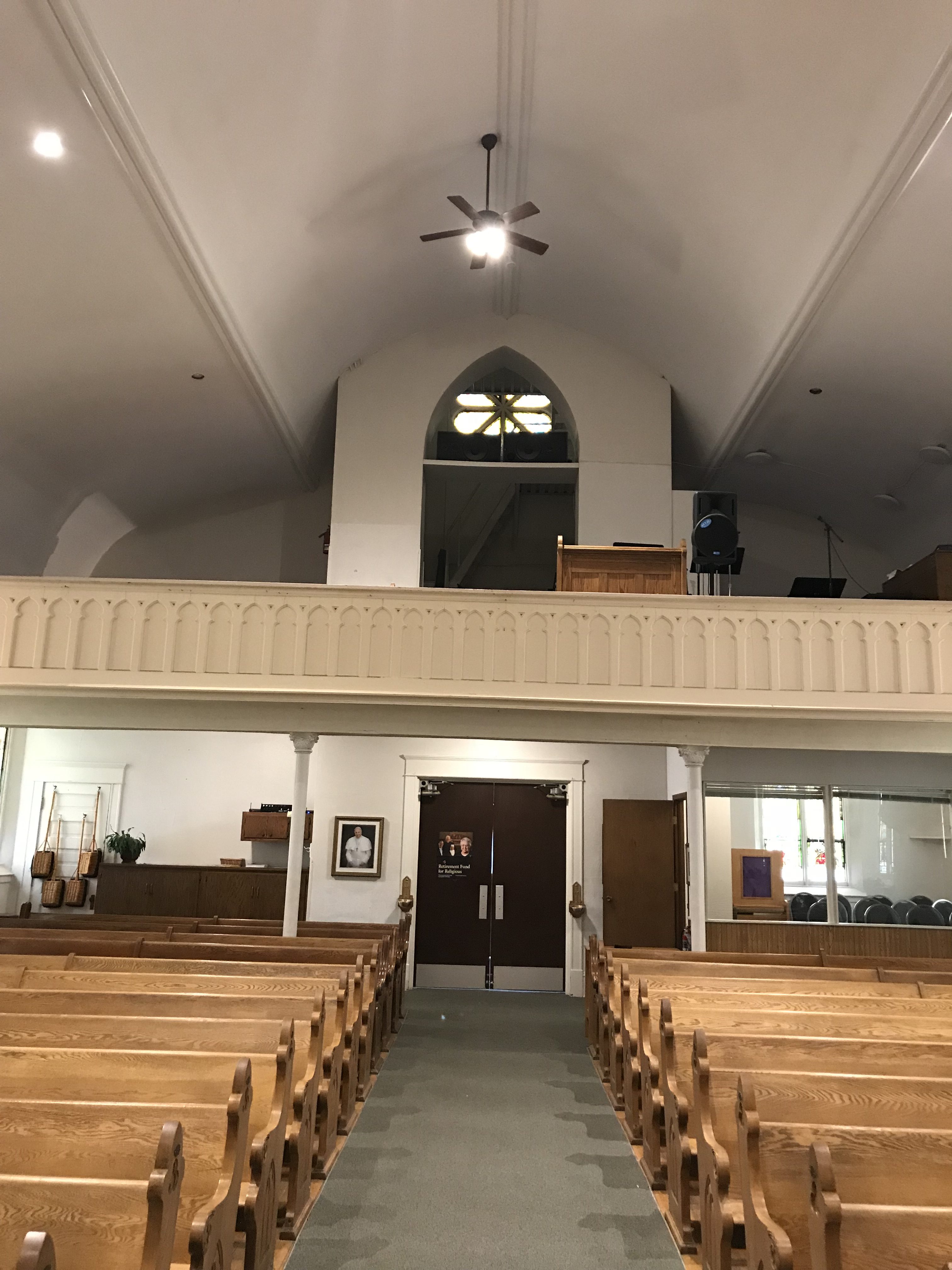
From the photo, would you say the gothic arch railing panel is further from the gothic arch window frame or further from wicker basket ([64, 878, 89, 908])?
the gothic arch window frame

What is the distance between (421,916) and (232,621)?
14.3ft

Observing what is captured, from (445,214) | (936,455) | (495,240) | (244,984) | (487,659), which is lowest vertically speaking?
(244,984)

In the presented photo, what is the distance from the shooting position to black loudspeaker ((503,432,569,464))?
12.6 meters

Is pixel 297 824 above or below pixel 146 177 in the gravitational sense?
below

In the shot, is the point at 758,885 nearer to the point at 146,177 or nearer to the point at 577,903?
the point at 577,903

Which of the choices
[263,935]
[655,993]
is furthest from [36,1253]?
[263,935]

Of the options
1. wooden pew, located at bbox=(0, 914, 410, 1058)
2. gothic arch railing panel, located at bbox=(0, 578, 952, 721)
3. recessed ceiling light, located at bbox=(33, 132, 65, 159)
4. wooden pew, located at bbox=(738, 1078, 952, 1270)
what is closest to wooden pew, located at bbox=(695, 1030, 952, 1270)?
wooden pew, located at bbox=(738, 1078, 952, 1270)

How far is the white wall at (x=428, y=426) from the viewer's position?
11.9 m

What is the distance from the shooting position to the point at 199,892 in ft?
35.6

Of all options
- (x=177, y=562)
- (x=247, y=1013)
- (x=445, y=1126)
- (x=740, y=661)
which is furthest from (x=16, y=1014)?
(x=177, y=562)

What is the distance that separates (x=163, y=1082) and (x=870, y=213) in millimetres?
7385

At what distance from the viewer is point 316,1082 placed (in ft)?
14.8

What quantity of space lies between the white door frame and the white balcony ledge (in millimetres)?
2841

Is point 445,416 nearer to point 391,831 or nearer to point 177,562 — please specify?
point 177,562
